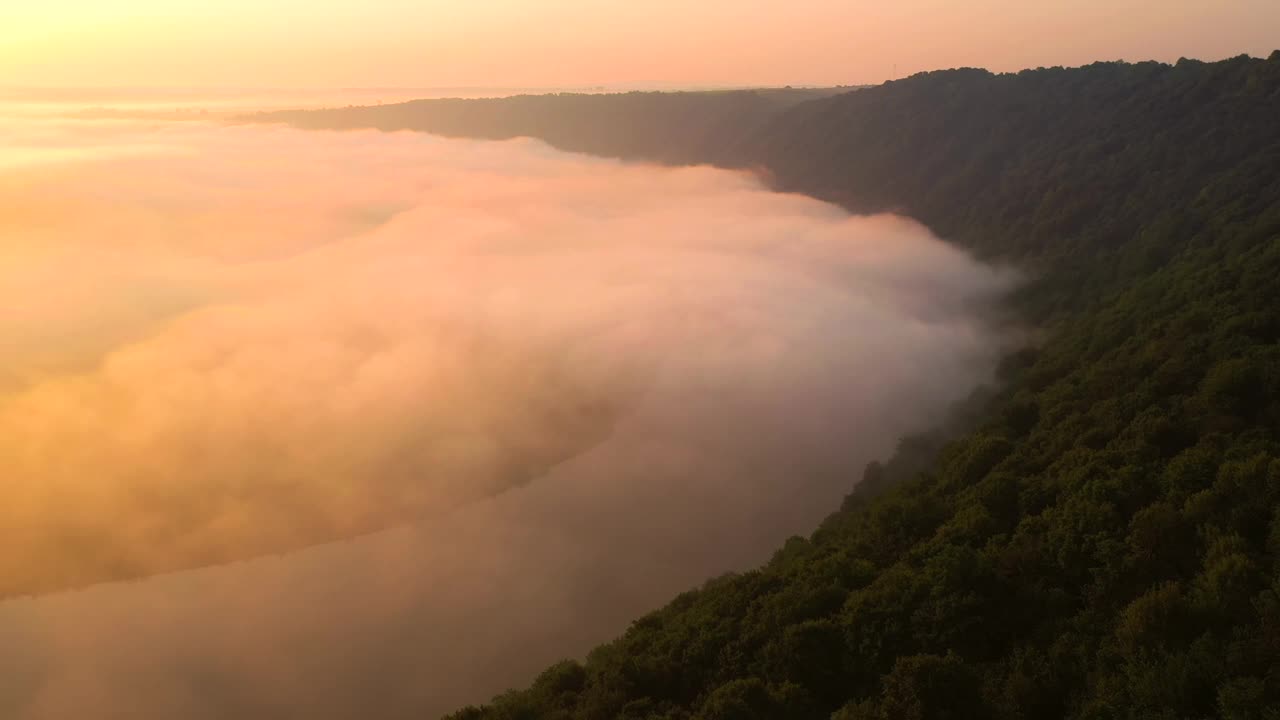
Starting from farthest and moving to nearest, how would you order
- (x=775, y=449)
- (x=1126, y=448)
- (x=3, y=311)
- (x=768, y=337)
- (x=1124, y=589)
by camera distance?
1. (x=3, y=311)
2. (x=768, y=337)
3. (x=775, y=449)
4. (x=1126, y=448)
5. (x=1124, y=589)

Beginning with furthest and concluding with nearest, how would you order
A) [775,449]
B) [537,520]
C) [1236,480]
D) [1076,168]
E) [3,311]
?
[3,311] → [1076,168] → [775,449] → [537,520] → [1236,480]

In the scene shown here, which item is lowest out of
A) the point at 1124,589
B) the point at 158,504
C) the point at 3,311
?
the point at 1124,589

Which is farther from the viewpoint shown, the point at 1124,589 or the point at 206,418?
the point at 206,418

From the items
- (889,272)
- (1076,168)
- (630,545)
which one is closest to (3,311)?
(630,545)

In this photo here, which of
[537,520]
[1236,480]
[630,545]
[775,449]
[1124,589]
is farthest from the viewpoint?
[775,449]

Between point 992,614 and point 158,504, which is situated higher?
point 158,504

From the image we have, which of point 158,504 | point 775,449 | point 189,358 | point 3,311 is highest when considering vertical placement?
point 3,311

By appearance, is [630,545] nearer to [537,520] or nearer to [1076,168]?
[537,520]

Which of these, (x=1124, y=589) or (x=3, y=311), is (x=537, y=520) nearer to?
(x=1124, y=589)

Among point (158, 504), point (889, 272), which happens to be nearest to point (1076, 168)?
point (889, 272)
